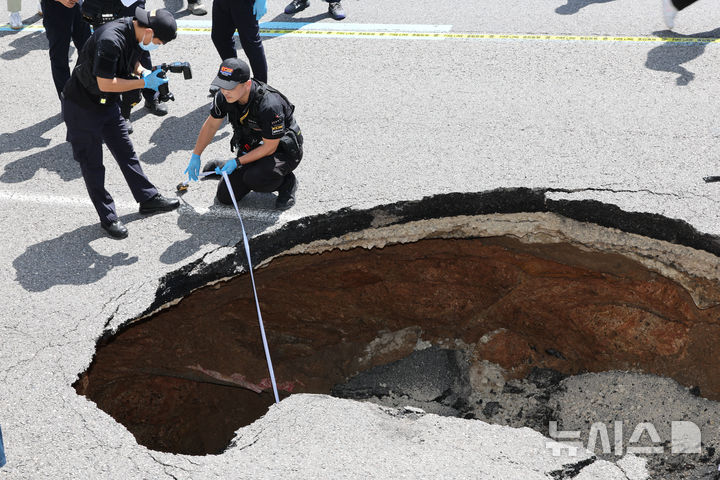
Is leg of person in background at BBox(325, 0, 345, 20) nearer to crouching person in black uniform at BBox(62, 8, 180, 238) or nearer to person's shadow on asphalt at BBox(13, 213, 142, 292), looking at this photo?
crouching person in black uniform at BBox(62, 8, 180, 238)

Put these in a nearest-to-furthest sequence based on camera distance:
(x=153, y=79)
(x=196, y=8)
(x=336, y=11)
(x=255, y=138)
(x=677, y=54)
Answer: (x=153, y=79) → (x=255, y=138) → (x=677, y=54) → (x=336, y=11) → (x=196, y=8)

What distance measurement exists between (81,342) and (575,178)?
4066 mm

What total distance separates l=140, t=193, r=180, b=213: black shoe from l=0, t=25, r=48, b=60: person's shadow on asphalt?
13.7 feet

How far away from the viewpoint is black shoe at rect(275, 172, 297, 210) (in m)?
5.98

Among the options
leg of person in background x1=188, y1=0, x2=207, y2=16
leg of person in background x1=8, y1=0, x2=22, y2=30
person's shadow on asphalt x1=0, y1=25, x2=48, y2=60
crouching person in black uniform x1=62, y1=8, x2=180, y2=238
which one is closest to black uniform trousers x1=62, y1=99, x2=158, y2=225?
crouching person in black uniform x1=62, y1=8, x2=180, y2=238

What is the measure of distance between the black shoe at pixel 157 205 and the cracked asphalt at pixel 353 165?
111 millimetres

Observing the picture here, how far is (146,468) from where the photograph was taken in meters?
4.02

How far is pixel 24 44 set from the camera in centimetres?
916

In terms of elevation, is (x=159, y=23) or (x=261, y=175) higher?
(x=159, y=23)

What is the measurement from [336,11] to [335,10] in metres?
0.02

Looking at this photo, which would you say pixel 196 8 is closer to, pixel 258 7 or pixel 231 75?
pixel 258 7

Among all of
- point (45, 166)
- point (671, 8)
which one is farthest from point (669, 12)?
point (45, 166)

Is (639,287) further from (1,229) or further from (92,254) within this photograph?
(1,229)

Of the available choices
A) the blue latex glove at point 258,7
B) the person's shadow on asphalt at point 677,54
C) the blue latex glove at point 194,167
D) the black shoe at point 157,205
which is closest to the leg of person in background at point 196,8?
the blue latex glove at point 258,7
